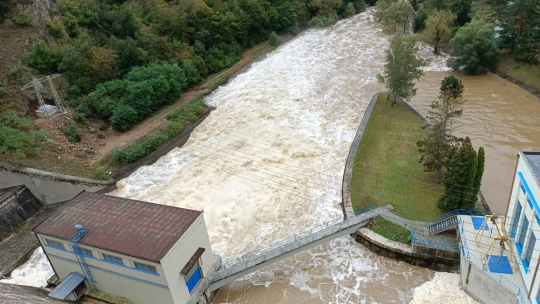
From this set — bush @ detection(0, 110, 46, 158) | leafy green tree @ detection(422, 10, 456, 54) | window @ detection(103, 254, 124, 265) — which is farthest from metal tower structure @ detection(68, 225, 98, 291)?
leafy green tree @ detection(422, 10, 456, 54)

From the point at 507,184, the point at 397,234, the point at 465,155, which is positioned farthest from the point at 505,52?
the point at 397,234

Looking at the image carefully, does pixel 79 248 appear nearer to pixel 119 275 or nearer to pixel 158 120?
pixel 119 275

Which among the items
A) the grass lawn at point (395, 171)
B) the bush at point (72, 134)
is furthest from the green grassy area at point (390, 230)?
the bush at point (72, 134)

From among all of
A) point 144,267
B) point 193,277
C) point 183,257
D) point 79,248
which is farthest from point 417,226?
point 79,248

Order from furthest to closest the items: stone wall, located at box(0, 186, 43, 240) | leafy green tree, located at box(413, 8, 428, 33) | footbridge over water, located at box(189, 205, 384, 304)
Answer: leafy green tree, located at box(413, 8, 428, 33), stone wall, located at box(0, 186, 43, 240), footbridge over water, located at box(189, 205, 384, 304)

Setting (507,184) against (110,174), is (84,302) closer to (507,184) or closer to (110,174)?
(110,174)

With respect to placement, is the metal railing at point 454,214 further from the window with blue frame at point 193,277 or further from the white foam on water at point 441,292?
the window with blue frame at point 193,277

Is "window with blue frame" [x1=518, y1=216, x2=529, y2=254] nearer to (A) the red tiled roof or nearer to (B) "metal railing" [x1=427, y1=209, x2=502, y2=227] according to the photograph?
(B) "metal railing" [x1=427, y1=209, x2=502, y2=227]
